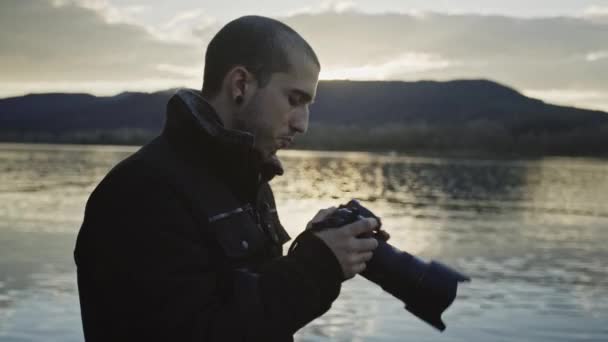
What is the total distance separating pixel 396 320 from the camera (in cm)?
1102

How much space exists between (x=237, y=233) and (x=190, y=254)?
241 mm

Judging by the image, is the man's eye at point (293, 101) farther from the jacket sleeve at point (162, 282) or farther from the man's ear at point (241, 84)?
the jacket sleeve at point (162, 282)

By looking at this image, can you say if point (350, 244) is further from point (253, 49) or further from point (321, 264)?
point (253, 49)

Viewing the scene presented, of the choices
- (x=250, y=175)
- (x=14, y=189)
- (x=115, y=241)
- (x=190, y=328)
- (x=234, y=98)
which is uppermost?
(x=234, y=98)

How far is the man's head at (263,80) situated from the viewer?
243 centimetres

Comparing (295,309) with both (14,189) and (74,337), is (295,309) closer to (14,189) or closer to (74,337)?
(74,337)

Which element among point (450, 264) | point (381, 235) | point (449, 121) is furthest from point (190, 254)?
point (449, 121)

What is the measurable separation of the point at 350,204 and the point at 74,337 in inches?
298

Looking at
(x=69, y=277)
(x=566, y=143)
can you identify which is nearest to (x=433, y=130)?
(x=566, y=143)

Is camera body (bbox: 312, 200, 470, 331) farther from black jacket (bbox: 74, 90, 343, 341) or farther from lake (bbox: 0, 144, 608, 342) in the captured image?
lake (bbox: 0, 144, 608, 342)

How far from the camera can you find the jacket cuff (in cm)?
231

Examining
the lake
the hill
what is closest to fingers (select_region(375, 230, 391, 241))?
the lake

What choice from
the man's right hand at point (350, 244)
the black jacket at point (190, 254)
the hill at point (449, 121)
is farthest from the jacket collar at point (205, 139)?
the hill at point (449, 121)

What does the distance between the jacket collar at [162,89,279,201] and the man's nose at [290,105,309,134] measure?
0.50 ft
